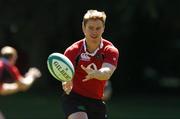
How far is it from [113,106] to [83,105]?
15.5 m

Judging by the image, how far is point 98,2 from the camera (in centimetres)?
2508

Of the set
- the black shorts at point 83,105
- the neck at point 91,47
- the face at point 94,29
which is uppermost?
the face at point 94,29

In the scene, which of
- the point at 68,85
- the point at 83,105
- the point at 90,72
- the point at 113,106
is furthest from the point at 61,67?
the point at 113,106

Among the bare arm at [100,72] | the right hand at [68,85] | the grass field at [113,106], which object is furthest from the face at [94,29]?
the grass field at [113,106]

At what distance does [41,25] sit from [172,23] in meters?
5.00

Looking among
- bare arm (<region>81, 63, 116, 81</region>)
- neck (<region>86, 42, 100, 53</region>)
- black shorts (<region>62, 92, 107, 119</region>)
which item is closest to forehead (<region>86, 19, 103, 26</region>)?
neck (<region>86, 42, 100, 53</region>)

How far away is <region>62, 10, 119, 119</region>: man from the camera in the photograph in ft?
30.2

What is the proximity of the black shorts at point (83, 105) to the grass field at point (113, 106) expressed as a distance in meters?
10.7

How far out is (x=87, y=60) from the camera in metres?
9.27

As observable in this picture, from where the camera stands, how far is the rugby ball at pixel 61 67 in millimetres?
8914

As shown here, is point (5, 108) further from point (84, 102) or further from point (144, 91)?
point (84, 102)

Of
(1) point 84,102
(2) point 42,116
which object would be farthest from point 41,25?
(1) point 84,102

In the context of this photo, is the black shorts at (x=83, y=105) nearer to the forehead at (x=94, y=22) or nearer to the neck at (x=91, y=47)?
the neck at (x=91, y=47)

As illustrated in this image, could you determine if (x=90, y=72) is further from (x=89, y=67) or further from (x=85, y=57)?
(x=85, y=57)
